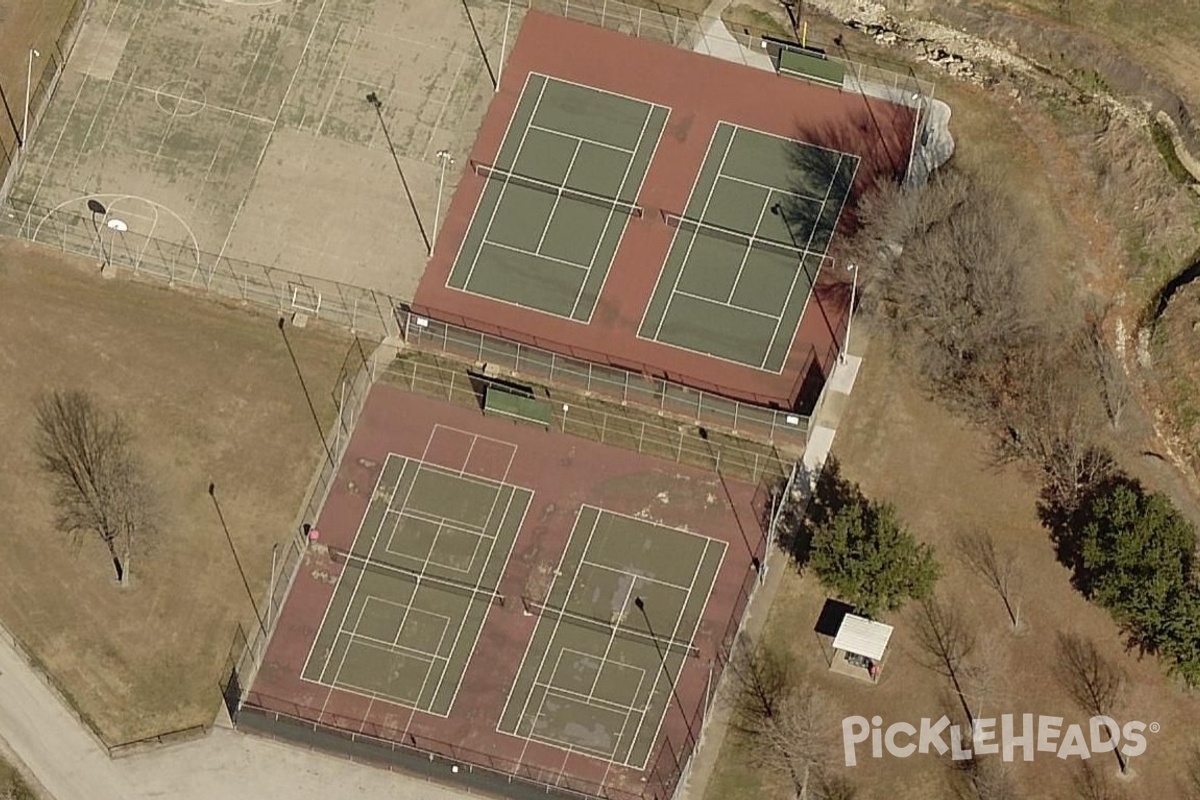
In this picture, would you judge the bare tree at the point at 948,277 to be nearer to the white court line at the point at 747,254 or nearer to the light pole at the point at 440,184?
the white court line at the point at 747,254

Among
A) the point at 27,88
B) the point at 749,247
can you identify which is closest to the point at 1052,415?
the point at 749,247

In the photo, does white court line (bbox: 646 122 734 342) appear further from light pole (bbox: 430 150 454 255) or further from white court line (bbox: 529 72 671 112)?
light pole (bbox: 430 150 454 255)

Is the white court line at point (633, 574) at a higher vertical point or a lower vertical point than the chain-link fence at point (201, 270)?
lower

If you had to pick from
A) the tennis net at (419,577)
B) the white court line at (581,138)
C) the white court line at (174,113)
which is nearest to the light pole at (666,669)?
the tennis net at (419,577)

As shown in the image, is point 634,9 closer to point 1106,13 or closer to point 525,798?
point 1106,13

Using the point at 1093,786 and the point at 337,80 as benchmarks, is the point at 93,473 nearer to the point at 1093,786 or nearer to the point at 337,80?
the point at 337,80
